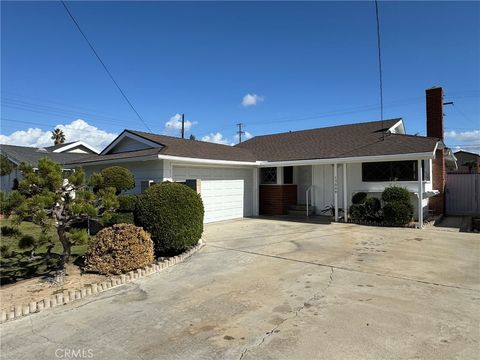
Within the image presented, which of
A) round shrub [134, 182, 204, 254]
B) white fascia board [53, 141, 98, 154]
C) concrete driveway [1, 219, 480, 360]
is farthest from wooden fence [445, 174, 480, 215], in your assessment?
white fascia board [53, 141, 98, 154]

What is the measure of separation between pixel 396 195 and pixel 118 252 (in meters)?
9.69

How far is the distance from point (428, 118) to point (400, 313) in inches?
542

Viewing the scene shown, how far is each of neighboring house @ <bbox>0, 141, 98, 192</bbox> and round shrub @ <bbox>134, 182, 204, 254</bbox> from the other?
1447cm

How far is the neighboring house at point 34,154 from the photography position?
23.8 metres

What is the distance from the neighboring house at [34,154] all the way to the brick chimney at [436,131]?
62.5 feet

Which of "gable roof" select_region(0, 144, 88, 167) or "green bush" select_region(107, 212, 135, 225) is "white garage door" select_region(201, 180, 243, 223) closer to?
"green bush" select_region(107, 212, 135, 225)

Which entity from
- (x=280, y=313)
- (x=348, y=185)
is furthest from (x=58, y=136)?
(x=280, y=313)

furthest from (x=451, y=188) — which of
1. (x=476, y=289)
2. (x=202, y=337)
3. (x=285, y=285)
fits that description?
(x=202, y=337)

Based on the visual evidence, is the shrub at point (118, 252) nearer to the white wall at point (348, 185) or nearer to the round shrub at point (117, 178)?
the round shrub at point (117, 178)

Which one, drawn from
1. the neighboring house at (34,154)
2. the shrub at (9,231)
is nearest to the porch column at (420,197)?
the shrub at (9,231)

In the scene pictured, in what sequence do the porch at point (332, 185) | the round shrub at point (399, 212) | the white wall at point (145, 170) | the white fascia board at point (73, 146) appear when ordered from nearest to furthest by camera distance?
1. the round shrub at point (399, 212)
2. the white wall at point (145, 170)
3. the porch at point (332, 185)
4. the white fascia board at point (73, 146)

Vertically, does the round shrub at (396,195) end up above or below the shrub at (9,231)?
above

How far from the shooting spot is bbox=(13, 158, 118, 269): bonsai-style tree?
223 inches

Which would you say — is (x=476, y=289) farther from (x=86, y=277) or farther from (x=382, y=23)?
(x=382, y=23)
